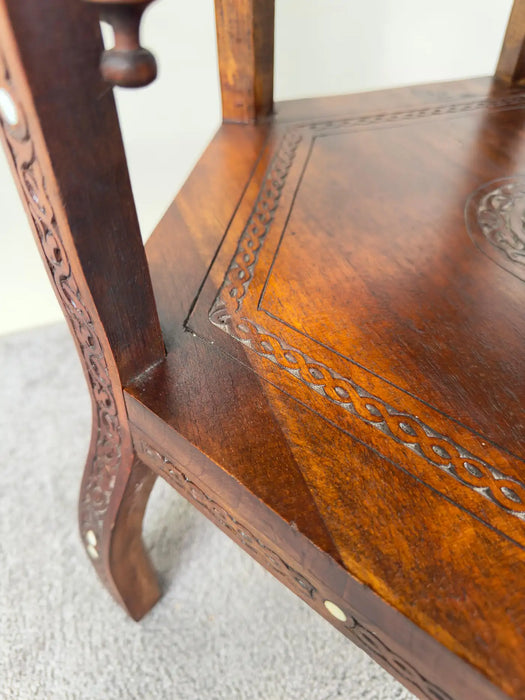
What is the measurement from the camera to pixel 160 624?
0.90 meters

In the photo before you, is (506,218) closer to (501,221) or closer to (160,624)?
(501,221)

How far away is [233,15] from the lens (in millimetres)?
763

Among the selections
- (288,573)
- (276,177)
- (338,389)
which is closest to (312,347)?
(338,389)

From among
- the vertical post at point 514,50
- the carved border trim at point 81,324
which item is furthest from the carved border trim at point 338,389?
the vertical post at point 514,50

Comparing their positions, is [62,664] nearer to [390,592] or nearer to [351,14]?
[390,592]

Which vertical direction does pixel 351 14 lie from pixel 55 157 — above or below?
below

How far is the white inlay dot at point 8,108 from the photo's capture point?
0.35 metres

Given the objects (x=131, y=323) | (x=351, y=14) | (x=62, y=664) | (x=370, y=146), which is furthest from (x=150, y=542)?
(x=351, y=14)

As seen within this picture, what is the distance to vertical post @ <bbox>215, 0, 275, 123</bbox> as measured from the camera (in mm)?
760

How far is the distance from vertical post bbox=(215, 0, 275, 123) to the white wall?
0.52 metres

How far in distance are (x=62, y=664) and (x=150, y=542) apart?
22 cm

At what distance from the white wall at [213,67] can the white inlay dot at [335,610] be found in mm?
1097

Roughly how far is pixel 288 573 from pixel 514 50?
→ 89 centimetres

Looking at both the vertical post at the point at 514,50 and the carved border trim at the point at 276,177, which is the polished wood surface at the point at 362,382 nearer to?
the carved border trim at the point at 276,177
